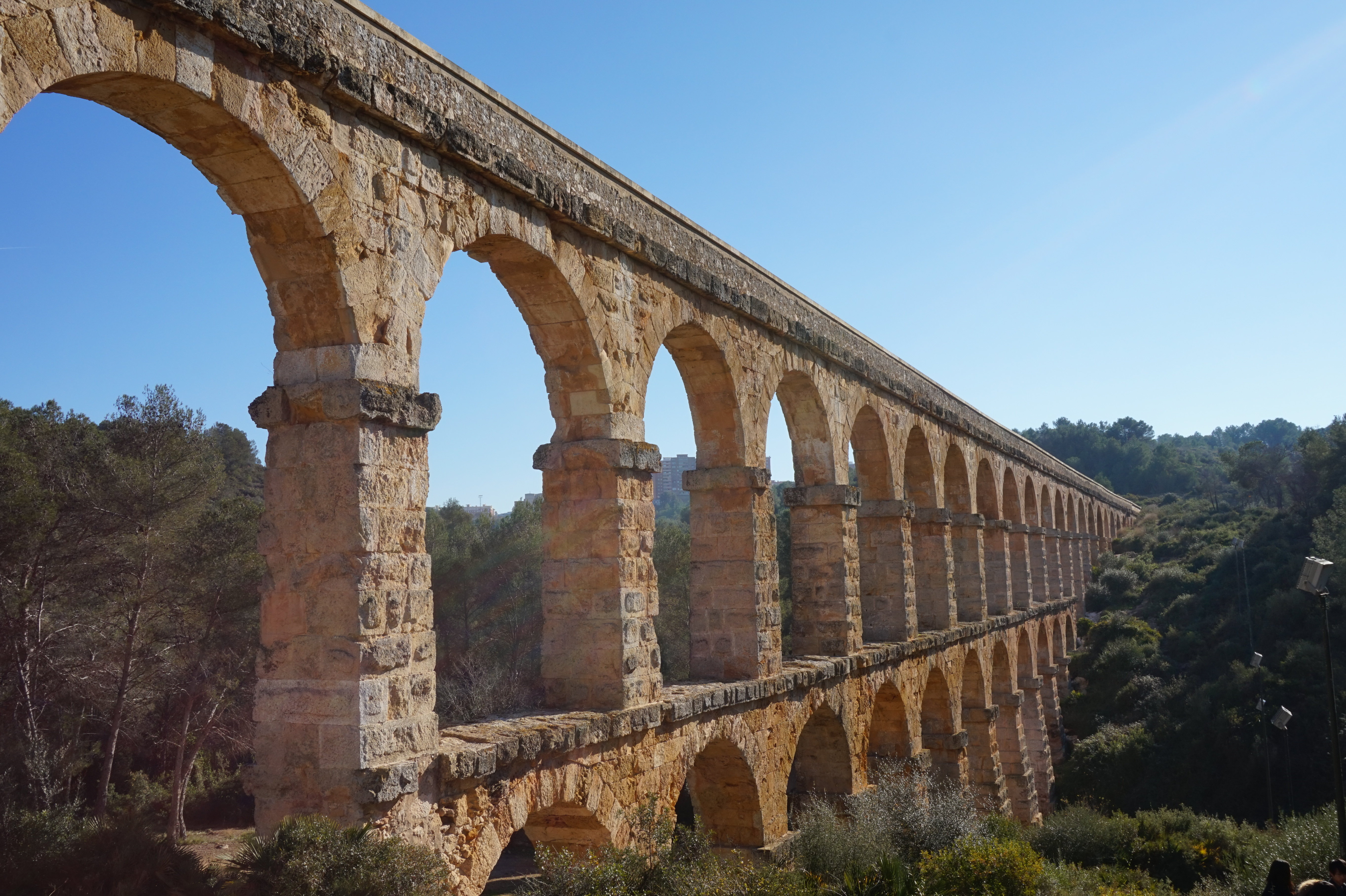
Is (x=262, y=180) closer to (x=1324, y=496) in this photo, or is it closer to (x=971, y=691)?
(x=971, y=691)

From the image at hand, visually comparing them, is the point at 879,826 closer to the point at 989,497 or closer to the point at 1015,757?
the point at 1015,757

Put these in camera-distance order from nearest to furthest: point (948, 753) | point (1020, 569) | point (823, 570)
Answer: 1. point (823, 570)
2. point (948, 753)
3. point (1020, 569)

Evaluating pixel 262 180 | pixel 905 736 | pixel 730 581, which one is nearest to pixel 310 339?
pixel 262 180

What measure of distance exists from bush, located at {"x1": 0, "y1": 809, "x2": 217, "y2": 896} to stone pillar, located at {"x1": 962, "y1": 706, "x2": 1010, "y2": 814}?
435 inches

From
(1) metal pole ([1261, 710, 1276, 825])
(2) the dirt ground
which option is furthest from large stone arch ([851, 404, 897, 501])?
(2) the dirt ground

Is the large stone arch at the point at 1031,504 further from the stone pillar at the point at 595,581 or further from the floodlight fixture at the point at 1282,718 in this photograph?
the stone pillar at the point at 595,581

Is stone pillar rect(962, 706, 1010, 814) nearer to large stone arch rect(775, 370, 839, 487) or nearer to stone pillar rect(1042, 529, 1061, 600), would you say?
large stone arch rect(775, 370, 839, 487)

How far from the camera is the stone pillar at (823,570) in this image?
1016cm

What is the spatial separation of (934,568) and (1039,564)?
994 cm

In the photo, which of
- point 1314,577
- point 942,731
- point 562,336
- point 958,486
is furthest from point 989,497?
point 562,336

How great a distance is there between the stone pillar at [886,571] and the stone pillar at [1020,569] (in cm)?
807

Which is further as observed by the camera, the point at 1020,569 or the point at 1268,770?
the point at 1020,569

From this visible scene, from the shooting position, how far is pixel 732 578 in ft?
28.1

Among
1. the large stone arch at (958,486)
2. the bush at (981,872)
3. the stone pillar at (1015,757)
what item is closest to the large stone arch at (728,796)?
the bush at (981,872)
